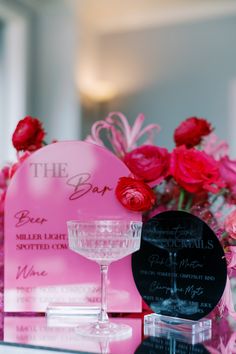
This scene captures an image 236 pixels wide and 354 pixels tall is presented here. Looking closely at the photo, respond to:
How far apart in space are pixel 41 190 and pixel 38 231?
0.20 ft

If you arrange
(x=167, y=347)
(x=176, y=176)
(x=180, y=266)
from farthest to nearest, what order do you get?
(x=176, y=176)
(x=180, y=266)
(x=167, y=347)

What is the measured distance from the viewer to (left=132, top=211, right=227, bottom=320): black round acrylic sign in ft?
2.18

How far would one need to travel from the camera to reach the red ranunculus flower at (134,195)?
72 cm

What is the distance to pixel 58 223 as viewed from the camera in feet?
2.51

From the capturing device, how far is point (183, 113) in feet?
12.3

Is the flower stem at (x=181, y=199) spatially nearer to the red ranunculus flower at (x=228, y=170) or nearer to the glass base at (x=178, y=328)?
the red ranunculus flower at (x=228, y=170)

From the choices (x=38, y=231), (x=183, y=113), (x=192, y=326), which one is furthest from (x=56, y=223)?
(x=183, y=113)

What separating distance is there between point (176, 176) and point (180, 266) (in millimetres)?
163

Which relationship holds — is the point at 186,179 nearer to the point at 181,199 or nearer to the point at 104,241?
the point at 181,199

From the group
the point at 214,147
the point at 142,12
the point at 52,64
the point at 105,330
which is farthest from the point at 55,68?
the point at 105,330

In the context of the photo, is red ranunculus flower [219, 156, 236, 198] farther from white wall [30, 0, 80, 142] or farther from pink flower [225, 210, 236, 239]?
white wall [30, 0, 80, 142]

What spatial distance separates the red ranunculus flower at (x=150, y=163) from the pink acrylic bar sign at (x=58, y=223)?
39 millimetres

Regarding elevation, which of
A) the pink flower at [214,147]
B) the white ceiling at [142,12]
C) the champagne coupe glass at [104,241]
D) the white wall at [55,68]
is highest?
the white ceiling at [142,12]

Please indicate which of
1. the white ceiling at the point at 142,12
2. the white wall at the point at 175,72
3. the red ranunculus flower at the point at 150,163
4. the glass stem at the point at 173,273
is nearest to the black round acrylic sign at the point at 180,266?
the glass stem at the point at 173,273
